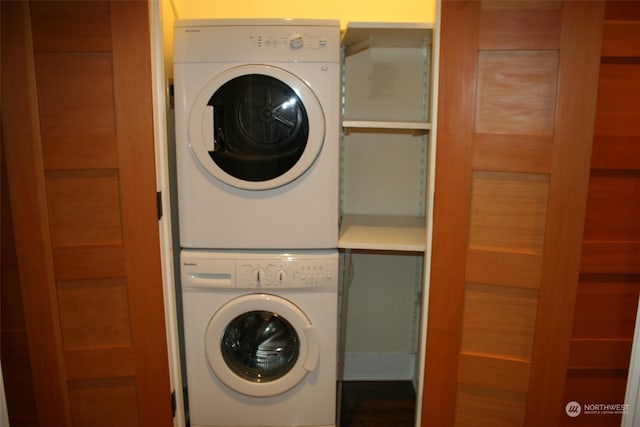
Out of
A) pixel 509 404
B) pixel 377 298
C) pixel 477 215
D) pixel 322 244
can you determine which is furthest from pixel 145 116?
pixel 509 404

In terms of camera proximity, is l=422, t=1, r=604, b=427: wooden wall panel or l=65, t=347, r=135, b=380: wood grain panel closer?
l=422, t=1, r=604, b=427: wooden wall panel

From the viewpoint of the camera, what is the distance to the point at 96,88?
1.37m

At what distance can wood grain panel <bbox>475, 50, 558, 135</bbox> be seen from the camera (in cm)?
131

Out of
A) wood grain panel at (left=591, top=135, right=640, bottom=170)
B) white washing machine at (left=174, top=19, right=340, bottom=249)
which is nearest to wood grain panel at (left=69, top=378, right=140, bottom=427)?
white washing machine at (left=174, top=19, right=340, bottom=249)

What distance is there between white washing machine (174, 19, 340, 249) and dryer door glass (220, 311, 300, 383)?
38cm

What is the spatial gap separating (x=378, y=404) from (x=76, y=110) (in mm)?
1983

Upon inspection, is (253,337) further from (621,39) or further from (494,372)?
(621,39)

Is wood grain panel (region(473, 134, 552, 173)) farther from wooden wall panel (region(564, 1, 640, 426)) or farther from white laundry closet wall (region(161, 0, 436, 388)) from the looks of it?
white laundry closet wall (region(161, 0, 436, 388))

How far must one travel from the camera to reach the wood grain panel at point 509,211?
4.49ft

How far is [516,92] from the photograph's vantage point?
4.37 ft

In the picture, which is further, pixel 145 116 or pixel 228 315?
pixel 228 315

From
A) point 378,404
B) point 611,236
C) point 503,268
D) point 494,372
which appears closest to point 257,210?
A: point 503,268

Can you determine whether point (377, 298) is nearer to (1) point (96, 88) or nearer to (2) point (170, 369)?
(2) point (170, 369)

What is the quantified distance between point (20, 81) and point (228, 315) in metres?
1.15
